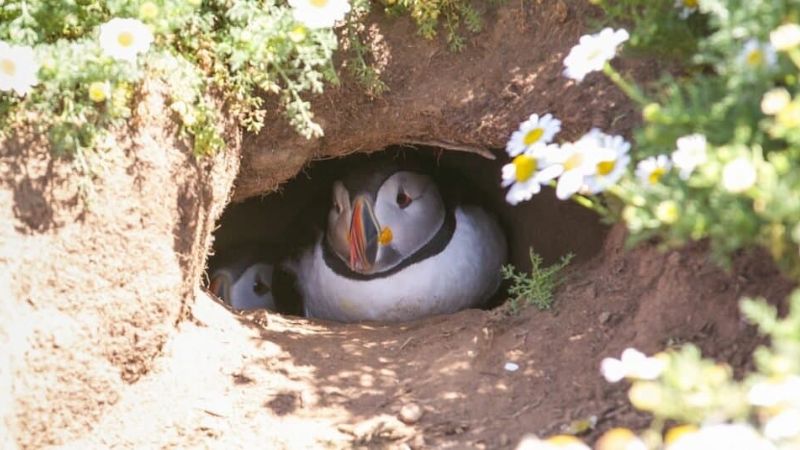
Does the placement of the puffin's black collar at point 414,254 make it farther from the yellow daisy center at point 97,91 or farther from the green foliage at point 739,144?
the green foliage at point 739,144

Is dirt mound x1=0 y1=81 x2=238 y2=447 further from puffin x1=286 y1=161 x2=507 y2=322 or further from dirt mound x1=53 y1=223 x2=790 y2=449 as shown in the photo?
puffin x1=286 y1=161 x2=507 y2=322

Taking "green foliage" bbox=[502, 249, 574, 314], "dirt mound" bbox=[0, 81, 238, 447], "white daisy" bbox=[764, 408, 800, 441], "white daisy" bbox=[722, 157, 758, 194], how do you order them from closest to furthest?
1. "white daisy" bbox=[764, 408, 800, 441]
2. "white daisy" bbox=[722, 157, 758, 194]
3. "dirt mound" bbox=[0, 81, 238, 447]
4. "green foliage" bbox=[502, 249, 574, 314]

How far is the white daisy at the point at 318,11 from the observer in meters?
2.71

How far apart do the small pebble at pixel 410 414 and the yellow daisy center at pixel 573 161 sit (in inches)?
33.9

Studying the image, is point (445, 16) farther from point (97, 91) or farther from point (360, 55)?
point (97, 91)

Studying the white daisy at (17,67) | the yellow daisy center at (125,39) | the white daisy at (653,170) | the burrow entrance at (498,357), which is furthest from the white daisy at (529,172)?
the white daisy at (17,67)

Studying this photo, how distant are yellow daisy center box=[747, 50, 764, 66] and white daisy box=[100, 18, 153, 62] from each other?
1476 millimetres

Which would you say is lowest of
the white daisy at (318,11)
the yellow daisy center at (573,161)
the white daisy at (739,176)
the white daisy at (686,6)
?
the white daisy at (739,176)

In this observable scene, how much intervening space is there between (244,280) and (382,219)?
2.99 feet

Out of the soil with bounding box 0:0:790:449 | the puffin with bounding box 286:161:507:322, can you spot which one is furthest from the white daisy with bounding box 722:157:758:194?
the puffin with bounding box 286:161:507:322

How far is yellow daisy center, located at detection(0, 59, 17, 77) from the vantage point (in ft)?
7.97

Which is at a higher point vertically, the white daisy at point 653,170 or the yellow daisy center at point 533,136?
the yellow daisy center at point 533,136

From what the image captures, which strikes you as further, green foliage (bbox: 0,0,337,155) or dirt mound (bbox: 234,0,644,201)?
dirt mound (bbox: 234,0,644,201)

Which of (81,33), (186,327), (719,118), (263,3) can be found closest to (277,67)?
(263,3)
